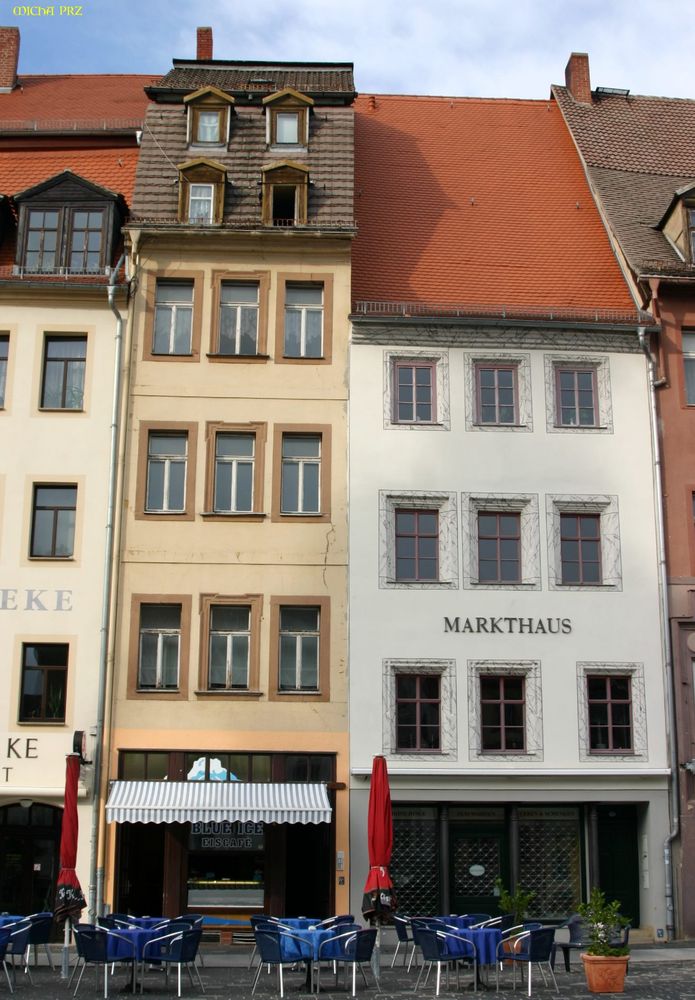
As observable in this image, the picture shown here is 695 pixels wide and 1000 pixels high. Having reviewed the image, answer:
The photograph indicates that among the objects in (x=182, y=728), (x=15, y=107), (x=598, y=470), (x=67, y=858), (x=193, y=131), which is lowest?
(x=67, y=858)

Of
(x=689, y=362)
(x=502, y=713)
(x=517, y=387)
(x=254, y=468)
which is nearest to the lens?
(x=502, y=713)

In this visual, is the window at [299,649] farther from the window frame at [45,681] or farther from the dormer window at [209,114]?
the dormer window at [209,114]

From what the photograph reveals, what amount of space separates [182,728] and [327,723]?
2.82 m

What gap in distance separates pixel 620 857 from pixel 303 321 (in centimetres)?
1280

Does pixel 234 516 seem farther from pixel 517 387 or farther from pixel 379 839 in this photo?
Answer: pixel 379 839

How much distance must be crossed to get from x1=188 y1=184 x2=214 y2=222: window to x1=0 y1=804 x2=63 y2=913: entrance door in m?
12.8

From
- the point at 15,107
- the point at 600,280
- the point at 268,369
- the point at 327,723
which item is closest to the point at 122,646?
the point at 327,723

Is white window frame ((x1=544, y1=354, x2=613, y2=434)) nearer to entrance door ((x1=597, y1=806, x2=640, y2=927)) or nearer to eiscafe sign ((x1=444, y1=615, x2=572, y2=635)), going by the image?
eiscafe sign ((x1=444, y1=615, x2=572, y2=635))

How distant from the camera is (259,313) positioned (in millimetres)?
26750

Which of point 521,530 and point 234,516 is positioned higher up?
point 234,516

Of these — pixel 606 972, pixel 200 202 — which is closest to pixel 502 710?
pixel 606 972

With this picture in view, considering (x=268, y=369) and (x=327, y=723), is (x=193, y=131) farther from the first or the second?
(x=327, y=723)

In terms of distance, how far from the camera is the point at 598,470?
26.1 meters

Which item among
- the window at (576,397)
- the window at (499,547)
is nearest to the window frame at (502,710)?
the window at (499,547)
